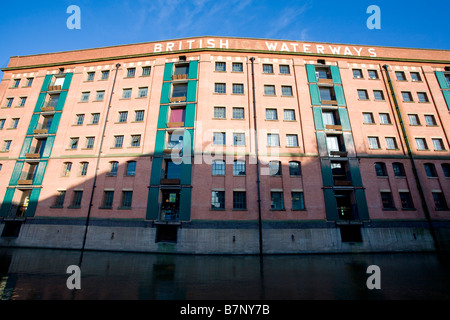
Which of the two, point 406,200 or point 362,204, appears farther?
point 406,200

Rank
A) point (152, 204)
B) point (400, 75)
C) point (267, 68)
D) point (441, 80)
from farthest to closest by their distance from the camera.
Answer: point (400, 75) < point (441, 80) < point (267, 68) < point (152, 204)

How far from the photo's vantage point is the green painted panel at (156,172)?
62.8ft

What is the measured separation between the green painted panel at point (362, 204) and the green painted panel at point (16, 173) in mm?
36331

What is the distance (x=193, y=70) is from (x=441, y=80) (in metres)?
31.5

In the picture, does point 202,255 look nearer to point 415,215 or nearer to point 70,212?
point 70,212

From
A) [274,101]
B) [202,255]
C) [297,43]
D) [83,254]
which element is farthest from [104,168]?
[297,43]

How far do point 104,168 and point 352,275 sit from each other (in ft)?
75.7

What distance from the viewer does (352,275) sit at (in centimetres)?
1095

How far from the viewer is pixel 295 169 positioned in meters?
19.7

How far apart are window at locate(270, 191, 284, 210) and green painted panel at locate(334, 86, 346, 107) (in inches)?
524

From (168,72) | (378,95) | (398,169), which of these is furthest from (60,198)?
(378,95)

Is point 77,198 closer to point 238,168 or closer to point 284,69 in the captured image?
point 238,168

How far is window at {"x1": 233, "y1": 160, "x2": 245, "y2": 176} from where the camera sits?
19.4 metres

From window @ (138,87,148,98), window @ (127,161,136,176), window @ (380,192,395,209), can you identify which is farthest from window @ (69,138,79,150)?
window @ (380,192,395,209)
